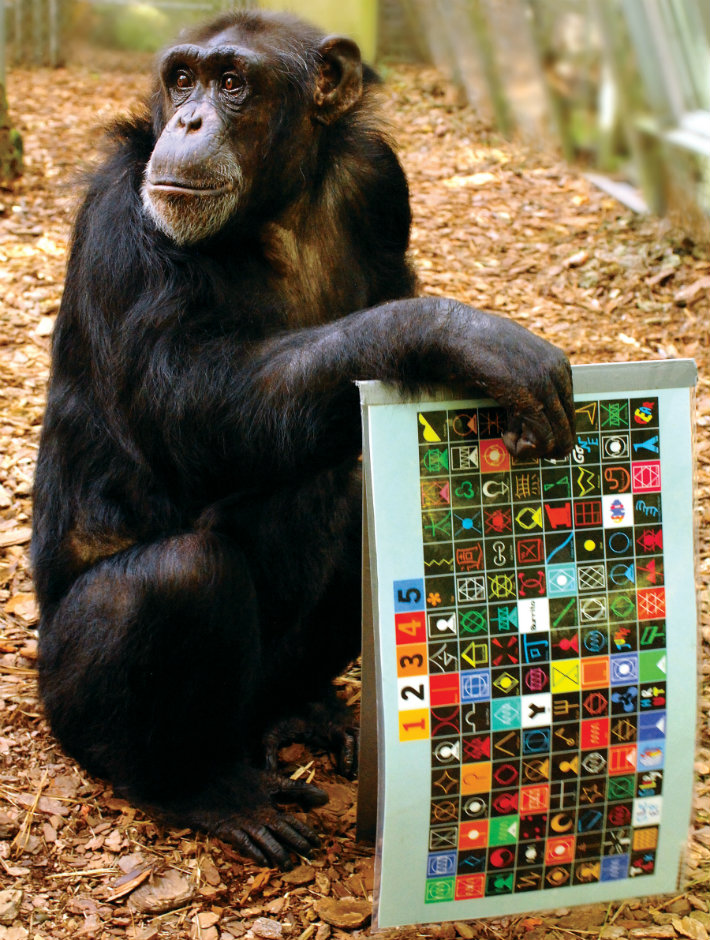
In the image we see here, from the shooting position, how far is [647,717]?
2.67 meters

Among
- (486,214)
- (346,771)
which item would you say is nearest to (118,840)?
(346,771)

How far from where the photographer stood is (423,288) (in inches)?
238

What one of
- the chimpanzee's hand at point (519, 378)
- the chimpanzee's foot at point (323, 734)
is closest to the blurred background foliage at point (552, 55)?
the chimpanzee's foot at point (323, 734)

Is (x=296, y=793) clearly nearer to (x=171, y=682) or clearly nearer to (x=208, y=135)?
(x=171, y=682)

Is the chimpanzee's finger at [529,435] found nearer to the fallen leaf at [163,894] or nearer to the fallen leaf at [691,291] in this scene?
the fallen leaf at [163,894]

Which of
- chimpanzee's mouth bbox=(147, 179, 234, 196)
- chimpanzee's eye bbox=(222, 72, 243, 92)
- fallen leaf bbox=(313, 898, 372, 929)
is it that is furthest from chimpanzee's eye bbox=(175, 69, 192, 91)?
fallen leaf bbox=(313, 898, 372, 929)

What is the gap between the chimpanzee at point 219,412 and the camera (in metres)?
3.02

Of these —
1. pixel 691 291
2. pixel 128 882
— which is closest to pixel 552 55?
pixel 691 291

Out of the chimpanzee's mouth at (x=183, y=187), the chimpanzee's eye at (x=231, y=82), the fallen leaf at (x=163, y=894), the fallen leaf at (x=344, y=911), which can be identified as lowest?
the fallen leaf at (x=344, y=911)

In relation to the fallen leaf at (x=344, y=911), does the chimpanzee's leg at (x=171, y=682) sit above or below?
above

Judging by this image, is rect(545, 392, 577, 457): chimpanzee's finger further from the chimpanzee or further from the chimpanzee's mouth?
the chimpanzee's mouth

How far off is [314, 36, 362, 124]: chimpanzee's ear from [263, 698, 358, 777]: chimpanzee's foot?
2037 millimetres

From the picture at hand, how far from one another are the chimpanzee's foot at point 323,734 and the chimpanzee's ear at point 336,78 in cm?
204

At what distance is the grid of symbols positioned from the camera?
8.30ft
